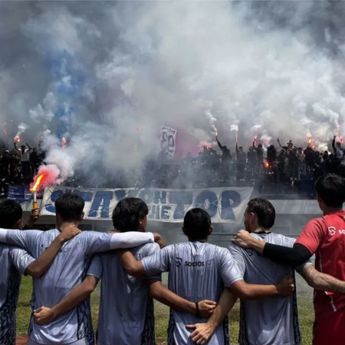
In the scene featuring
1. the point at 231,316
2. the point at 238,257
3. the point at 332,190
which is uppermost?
the point at 332,190

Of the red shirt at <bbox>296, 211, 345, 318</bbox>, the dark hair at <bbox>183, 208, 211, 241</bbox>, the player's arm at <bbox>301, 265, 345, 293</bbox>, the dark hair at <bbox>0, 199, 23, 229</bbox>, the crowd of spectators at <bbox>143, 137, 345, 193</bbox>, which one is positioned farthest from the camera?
the crowd of spectators at <bbox>143, 137, 345, 193</bbox>

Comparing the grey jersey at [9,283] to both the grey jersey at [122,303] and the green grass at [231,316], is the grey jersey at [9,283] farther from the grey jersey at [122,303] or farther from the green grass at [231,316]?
the green grass at [231,316]

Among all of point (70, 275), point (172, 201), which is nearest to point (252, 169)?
point (172, 201)

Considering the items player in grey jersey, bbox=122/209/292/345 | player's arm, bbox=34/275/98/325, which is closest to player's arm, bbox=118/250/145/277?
player in grey jersey, bbox=122/209/292/345

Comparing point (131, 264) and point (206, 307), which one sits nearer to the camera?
point (206, 307)

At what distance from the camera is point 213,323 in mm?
3693

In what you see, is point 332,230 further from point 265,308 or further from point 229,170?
point 229,170

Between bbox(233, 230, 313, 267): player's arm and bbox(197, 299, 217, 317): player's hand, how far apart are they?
1.47 ft

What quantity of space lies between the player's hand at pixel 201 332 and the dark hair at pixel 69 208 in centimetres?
114

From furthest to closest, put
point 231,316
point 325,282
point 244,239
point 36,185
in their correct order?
1. point 231,316
2. point 36,185
3. point 244,239
4. point 325,282

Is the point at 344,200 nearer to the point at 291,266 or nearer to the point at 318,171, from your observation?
the point at 291,266

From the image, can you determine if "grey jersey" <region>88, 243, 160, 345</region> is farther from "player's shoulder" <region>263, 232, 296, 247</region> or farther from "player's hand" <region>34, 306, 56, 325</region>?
"player's shoulder" <region>263, 232, 296, 247</region>

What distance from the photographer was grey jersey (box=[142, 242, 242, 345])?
12.2 ft

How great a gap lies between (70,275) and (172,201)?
13.4 m
